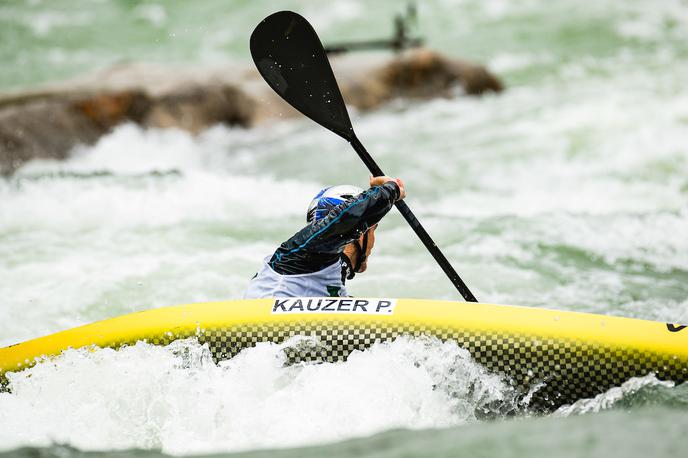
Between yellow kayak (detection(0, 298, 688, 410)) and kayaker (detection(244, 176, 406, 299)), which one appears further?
kayaker (detection(244, 176, 406, 299))

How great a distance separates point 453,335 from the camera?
8.87ft

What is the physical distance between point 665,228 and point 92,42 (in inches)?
443

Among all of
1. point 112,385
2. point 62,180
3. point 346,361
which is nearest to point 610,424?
point 346,361

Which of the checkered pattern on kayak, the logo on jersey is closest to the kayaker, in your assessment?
the logo on jersey

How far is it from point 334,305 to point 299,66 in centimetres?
121

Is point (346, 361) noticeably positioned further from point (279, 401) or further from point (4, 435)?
point (4, 435)

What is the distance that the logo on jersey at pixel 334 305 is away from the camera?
2.78 metres

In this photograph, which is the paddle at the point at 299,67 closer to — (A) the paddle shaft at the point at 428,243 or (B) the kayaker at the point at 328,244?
(A) the paddle shaft at the point at 428,243

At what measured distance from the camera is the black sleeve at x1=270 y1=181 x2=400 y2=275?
2824 mm

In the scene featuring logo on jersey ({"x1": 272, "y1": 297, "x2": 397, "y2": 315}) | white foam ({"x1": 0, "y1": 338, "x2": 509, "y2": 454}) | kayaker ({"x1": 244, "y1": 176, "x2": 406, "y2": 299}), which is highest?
kayaker ({"x1": 244, "y1": 176, "x2": 406, "y2": 299})

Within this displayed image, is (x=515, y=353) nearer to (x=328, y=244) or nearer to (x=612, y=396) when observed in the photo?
(x=612, y=396)

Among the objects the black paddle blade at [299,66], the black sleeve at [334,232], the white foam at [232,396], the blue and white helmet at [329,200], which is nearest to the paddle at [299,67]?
the black paddle blade at [299,66]

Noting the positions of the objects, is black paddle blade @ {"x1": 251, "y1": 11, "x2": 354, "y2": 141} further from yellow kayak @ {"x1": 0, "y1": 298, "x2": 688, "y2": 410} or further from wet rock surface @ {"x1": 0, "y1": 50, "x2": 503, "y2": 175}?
wet rock surface @ {"x1": 0, "y1": 50, "x2": 503, "y2": 175}

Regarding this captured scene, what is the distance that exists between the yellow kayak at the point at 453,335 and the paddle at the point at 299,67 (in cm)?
100
